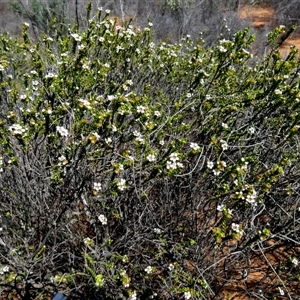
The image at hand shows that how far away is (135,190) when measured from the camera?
2.28 m

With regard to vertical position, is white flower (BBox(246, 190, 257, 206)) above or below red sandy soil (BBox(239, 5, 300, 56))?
above

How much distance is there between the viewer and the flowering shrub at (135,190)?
2.43m

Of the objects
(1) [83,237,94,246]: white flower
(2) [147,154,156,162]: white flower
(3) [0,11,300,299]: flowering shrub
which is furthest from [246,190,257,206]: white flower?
(1) [83,237,94,246]: white flower

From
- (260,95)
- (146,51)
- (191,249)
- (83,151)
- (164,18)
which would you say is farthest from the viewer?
(164,18)

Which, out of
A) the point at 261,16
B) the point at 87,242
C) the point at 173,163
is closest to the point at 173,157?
the point at 173,163

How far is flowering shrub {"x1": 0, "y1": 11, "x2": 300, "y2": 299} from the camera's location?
2.43m

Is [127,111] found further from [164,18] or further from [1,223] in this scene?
[164,18]

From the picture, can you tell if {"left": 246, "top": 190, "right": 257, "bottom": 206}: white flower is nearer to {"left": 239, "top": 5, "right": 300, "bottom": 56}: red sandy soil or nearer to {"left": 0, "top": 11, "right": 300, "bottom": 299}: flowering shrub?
{"left": 0, "top": 11, "right": 300, "bottom": 299}: flowering shrub

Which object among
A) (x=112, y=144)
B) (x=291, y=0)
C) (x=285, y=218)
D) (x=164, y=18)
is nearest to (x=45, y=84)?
(x=112, y=144)

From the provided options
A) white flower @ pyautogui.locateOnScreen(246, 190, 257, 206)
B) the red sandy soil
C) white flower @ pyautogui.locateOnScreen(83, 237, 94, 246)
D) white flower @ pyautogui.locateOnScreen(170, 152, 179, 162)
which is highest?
white flower @ pyautogui.locateOnScreen(170, 152, 179, 162)

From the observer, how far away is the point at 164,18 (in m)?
11.0

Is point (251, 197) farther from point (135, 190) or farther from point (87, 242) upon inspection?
point (87, 242)

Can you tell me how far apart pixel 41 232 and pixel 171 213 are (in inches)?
40.7

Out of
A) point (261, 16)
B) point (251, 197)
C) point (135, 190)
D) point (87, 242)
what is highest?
point (251, 197)
